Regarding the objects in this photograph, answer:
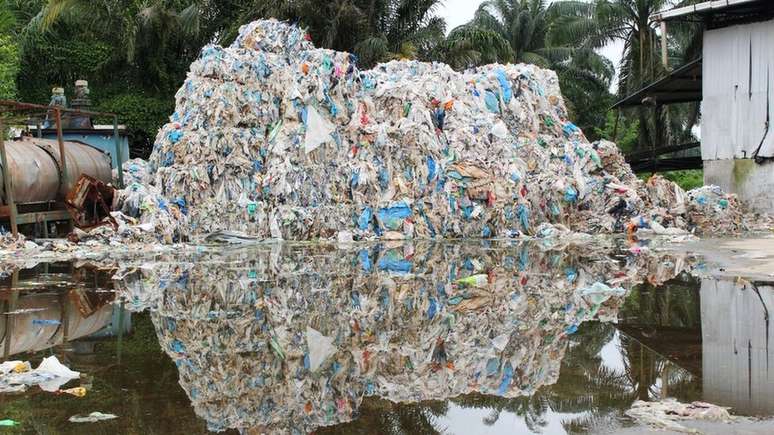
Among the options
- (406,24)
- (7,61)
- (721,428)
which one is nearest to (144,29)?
(7,61)

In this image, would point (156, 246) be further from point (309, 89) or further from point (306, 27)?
point (306, 27)

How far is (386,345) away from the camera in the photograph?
5.72 meters

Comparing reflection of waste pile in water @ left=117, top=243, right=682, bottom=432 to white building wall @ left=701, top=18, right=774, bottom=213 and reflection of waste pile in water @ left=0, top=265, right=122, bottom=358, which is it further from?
white building wall @ left=701, top=18, right=774, bottom=213

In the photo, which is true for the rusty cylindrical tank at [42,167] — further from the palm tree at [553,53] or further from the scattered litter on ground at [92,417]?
the palm tree at [553,53]

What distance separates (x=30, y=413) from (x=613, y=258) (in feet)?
26.8

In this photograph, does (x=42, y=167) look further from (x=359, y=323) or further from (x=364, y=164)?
(x=359, y=323)

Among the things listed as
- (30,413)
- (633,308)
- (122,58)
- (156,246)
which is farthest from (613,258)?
(122,58)

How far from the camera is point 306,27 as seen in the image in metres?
22.5

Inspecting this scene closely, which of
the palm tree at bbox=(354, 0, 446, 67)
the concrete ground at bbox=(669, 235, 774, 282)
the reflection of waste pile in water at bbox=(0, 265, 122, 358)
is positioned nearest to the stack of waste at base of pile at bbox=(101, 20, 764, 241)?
the concrete ground at bbox=(669, 235, 774, 282)

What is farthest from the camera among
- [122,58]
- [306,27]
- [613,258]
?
[122,58]

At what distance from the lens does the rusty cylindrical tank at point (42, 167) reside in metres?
13.2

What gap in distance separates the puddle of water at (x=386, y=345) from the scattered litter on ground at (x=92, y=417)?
60 mm

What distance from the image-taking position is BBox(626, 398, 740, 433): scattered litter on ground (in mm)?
3857

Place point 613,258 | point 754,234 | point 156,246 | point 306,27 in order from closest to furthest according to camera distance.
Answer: point 613,258 < point 156,246 < point 754,234 < point 306,27
